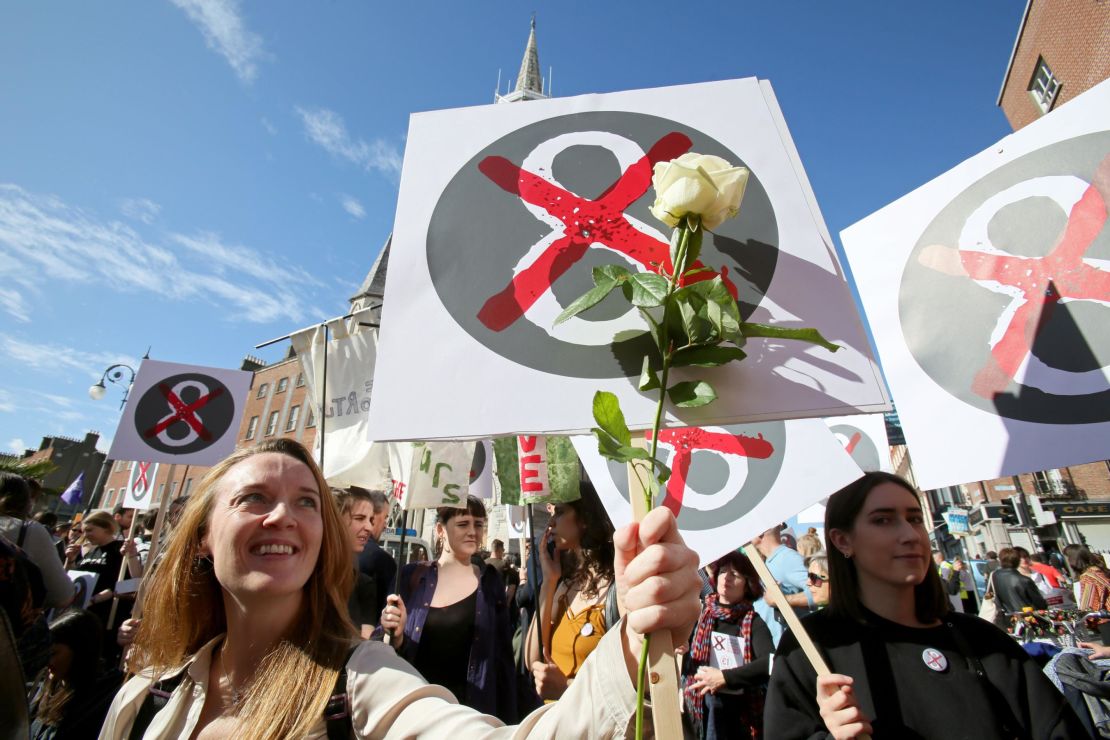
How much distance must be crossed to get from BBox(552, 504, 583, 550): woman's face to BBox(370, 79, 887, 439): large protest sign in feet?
7.46

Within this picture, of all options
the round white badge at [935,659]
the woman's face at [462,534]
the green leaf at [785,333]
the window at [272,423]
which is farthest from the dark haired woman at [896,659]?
the window at [272,423]

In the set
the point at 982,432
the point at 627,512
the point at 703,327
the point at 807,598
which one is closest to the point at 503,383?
the point at 703,327

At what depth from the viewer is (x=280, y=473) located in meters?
1.75

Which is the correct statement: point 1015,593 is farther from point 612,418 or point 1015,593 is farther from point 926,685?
point 612,418

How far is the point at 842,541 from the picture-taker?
2117 millimetres

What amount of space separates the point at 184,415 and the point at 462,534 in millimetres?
4079

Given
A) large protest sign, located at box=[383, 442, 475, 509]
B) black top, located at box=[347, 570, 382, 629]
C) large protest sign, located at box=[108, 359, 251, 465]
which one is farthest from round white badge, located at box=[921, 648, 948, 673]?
large protest sign, located at box=[108, 359, 251, 465]

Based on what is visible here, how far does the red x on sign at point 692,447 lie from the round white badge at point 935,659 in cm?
100

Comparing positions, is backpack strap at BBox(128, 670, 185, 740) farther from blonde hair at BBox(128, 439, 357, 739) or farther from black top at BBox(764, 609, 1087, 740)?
black top at BBox(764, 609, 1087, 740)

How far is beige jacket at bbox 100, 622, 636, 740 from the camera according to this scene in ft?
3.30

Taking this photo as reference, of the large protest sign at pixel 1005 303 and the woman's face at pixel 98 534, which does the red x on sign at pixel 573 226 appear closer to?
the large protest sign at pixel 1005 303

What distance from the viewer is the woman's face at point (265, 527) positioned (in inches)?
63.2

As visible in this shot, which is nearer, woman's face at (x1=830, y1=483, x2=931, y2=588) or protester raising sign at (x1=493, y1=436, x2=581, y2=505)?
woman's face at (x1=830, y1=483, x2=931, y2=588)

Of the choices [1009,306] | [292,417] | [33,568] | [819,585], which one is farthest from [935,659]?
[292,417]
